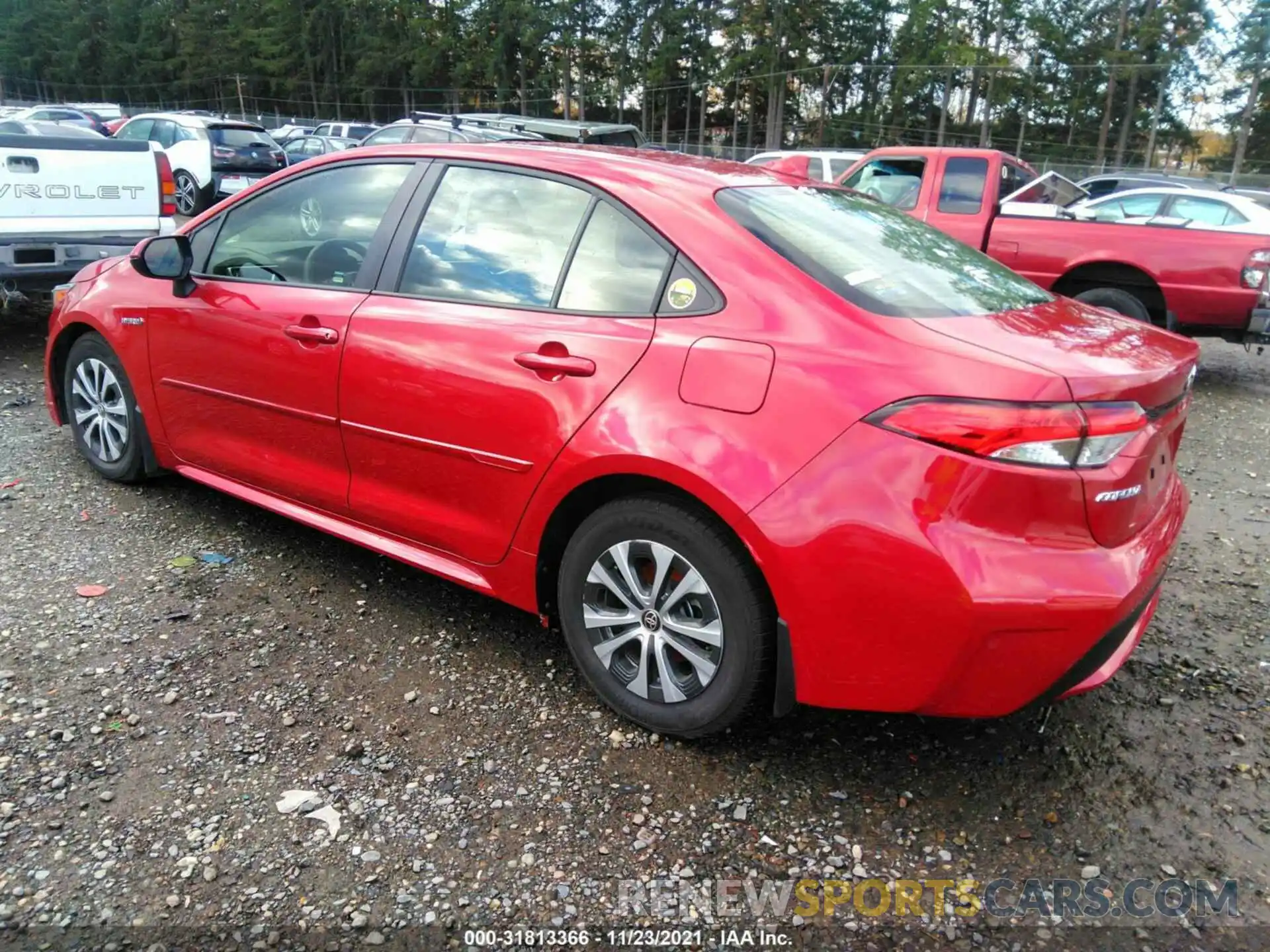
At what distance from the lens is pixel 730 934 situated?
2084 mm

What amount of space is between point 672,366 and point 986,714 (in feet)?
3.95

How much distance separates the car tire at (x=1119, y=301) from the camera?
7.42 meters

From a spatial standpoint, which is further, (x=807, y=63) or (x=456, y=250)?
(x=807, y=63)

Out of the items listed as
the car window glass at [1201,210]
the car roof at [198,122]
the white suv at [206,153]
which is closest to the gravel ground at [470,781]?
the car window glass at [1201,210]

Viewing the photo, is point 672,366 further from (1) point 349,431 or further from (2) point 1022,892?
(2) point 1022,892

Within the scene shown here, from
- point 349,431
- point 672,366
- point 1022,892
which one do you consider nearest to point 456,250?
point 349,431

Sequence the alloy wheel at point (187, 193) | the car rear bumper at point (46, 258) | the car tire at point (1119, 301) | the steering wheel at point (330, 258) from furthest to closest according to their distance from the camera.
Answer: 1. the alloy wheel at point (187, 193)
2. the car tire at point (1119, 301)
3. the car rear bumper at point (46, 258)
4. the steering wheel at point (330, 258)

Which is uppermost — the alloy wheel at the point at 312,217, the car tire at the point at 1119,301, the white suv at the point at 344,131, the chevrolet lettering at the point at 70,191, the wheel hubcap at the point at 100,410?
the white suv at the point at 344,131

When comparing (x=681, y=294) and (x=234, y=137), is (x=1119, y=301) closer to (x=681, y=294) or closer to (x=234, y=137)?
(x=681, y=294)

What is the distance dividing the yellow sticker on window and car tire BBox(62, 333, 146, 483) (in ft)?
9.34

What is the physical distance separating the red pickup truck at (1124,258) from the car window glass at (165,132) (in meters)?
13.8

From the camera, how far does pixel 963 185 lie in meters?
8.86

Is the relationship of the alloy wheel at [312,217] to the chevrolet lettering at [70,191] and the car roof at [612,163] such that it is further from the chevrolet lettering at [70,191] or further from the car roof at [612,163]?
the chevrolet lettering at [70,191]

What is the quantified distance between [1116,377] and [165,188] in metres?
7.67
